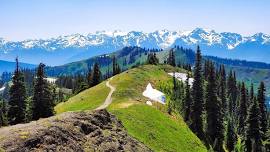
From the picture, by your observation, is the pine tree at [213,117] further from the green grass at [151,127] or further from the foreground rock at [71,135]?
the foreground rock at [71,135]

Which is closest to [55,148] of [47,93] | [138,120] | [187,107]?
[138,120]

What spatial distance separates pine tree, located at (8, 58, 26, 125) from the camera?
7519 cm

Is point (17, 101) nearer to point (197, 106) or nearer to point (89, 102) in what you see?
point (89, 102)

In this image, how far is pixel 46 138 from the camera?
33469 millimetres

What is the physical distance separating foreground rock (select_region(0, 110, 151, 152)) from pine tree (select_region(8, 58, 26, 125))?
32787 mm

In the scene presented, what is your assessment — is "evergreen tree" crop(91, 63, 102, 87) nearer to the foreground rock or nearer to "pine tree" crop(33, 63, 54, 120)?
"pine tree" crop(33, 63, 54, 120)

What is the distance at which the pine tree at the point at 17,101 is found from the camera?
75.2 metres

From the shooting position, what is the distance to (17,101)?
75750 mm

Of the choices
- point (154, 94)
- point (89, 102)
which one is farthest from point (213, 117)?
point (89, 102)

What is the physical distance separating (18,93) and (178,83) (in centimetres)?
8922

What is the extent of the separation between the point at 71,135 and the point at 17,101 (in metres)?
42.4

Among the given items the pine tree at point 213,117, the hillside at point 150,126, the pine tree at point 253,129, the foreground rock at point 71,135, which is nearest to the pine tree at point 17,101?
the hillside at point 150,126

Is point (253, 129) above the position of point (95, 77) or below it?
below

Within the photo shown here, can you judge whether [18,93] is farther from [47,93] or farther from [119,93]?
[119,93]
